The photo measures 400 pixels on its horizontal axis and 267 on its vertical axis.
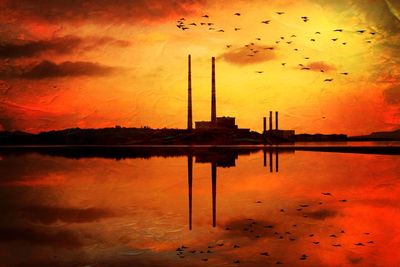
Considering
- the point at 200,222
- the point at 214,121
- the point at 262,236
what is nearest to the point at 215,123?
the point at 214,121

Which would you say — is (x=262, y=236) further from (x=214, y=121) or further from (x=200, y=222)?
(x=214, y=121)

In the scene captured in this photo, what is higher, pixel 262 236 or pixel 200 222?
pixel 200 222

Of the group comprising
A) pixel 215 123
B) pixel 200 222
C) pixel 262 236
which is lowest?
pixel 262 236

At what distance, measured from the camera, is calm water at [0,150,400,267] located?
1474 centimetres

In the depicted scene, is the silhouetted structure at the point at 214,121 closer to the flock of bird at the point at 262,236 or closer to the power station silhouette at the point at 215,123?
the power station silhouette at the point at 215,123

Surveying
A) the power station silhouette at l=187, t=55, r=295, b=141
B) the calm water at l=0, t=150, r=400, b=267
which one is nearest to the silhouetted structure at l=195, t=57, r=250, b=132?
the power station silhouette at l=187, t=55, r=295, b=141

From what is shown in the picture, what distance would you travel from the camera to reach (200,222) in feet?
64.8

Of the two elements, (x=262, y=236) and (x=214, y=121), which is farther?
(x=214, y=121)

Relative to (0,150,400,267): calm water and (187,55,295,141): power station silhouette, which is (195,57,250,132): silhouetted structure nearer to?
(187,55,295,141): power station silhouette

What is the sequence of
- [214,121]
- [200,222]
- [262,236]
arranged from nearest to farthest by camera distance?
[262,236] < [200,222] < [214,121]

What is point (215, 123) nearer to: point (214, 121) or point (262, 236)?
point (214, 121)

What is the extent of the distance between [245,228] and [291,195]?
9.63m

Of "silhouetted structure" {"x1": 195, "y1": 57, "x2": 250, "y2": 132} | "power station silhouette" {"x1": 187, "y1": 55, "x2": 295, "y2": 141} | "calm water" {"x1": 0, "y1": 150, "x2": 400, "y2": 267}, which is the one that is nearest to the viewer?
"calm water" {"x1": 0, "y1": 150, "x2": 400, "y2": 267}

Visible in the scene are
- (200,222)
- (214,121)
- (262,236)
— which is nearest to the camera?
(262,236)
